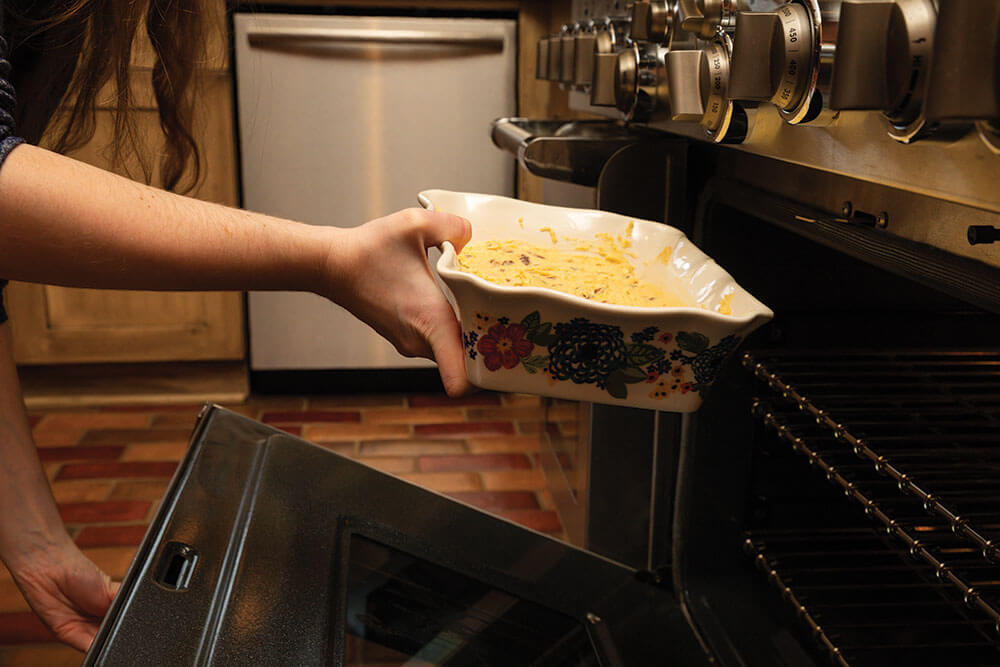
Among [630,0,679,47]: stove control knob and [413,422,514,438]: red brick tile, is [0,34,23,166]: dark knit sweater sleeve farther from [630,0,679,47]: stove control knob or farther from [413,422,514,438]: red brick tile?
[413,422,514,438]: red brick tile

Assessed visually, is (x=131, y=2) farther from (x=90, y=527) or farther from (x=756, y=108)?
(x=90, y=527)

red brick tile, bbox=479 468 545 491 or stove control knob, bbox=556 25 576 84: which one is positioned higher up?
stove control knob, bbox=556 25 576 84

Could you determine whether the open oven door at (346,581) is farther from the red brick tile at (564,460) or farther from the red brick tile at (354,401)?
the red brick tile at (354,401)

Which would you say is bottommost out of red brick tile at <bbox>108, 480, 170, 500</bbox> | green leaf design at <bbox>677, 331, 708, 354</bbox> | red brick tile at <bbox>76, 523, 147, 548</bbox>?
red brick tile at <bbox>108, 480, 170, 500</bbox>

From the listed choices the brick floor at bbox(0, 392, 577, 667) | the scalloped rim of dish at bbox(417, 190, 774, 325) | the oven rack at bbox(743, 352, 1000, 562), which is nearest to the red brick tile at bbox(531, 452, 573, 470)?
the brick floor at bbox(0, 392, 577, 667)

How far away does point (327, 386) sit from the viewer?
2197 mm

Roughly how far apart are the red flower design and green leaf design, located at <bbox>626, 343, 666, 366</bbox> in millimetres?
55

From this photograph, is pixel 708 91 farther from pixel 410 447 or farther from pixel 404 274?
pixel 410 447

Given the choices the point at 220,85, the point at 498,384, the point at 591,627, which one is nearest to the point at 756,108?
the point at 498,384

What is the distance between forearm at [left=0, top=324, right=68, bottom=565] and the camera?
2.71ft

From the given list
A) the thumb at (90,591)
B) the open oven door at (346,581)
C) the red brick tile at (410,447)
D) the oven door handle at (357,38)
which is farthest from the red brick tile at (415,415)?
the open oven door at (346,581)

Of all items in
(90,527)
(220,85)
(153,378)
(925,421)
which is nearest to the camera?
(925,421)

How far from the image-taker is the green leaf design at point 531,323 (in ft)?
1.66

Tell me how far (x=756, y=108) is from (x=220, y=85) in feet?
5.26
